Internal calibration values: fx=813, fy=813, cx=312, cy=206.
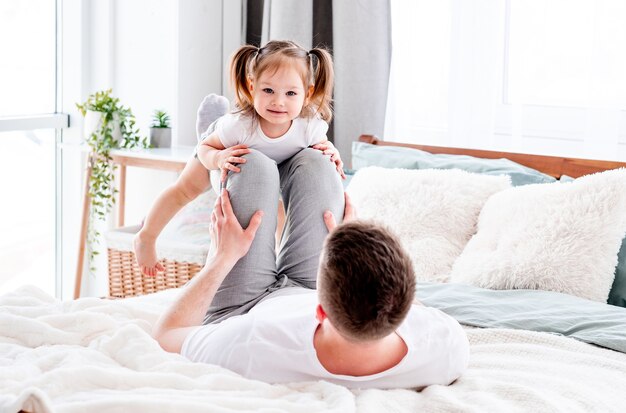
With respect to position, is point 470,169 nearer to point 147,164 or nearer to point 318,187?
point 318,187

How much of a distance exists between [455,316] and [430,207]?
0.60m

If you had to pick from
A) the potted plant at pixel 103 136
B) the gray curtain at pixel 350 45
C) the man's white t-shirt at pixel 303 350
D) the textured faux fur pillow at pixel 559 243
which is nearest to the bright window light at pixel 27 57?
the potted plant at pixel 103 136

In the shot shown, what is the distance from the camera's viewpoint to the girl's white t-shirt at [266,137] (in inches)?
75.5

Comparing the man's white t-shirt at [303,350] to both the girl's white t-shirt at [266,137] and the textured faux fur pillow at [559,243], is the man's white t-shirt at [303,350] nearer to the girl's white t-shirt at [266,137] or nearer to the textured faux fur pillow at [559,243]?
the girl's white t-shirt at [266,137]

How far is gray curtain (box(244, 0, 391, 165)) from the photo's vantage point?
10.1 feet

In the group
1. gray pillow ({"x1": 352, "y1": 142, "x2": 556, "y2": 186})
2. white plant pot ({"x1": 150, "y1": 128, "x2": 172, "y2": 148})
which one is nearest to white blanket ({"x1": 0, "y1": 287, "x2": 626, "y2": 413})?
gray pillow ({"x1": 352, "y1": 142, "x2": 556, "y2": 186})

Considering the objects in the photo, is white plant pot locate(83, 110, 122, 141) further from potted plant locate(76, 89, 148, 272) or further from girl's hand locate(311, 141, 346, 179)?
girl's hand locate(311, 141, 346, 179)

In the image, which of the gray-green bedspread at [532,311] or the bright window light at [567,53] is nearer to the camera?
the gray-green bedspread at [532,311]

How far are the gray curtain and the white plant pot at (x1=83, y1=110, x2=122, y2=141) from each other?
28.5 inches

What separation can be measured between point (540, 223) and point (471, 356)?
2.29ft

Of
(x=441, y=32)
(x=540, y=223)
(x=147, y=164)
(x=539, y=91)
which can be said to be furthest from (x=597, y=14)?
(x=147, y=164)

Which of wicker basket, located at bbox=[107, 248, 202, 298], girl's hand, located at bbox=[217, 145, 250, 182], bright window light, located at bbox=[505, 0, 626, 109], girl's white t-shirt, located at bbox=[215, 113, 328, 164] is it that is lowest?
wicker basket, located at bbox=[107, 248, 202, 298]

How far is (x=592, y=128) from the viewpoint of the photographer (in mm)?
2660

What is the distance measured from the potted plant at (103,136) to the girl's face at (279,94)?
1.48 m
